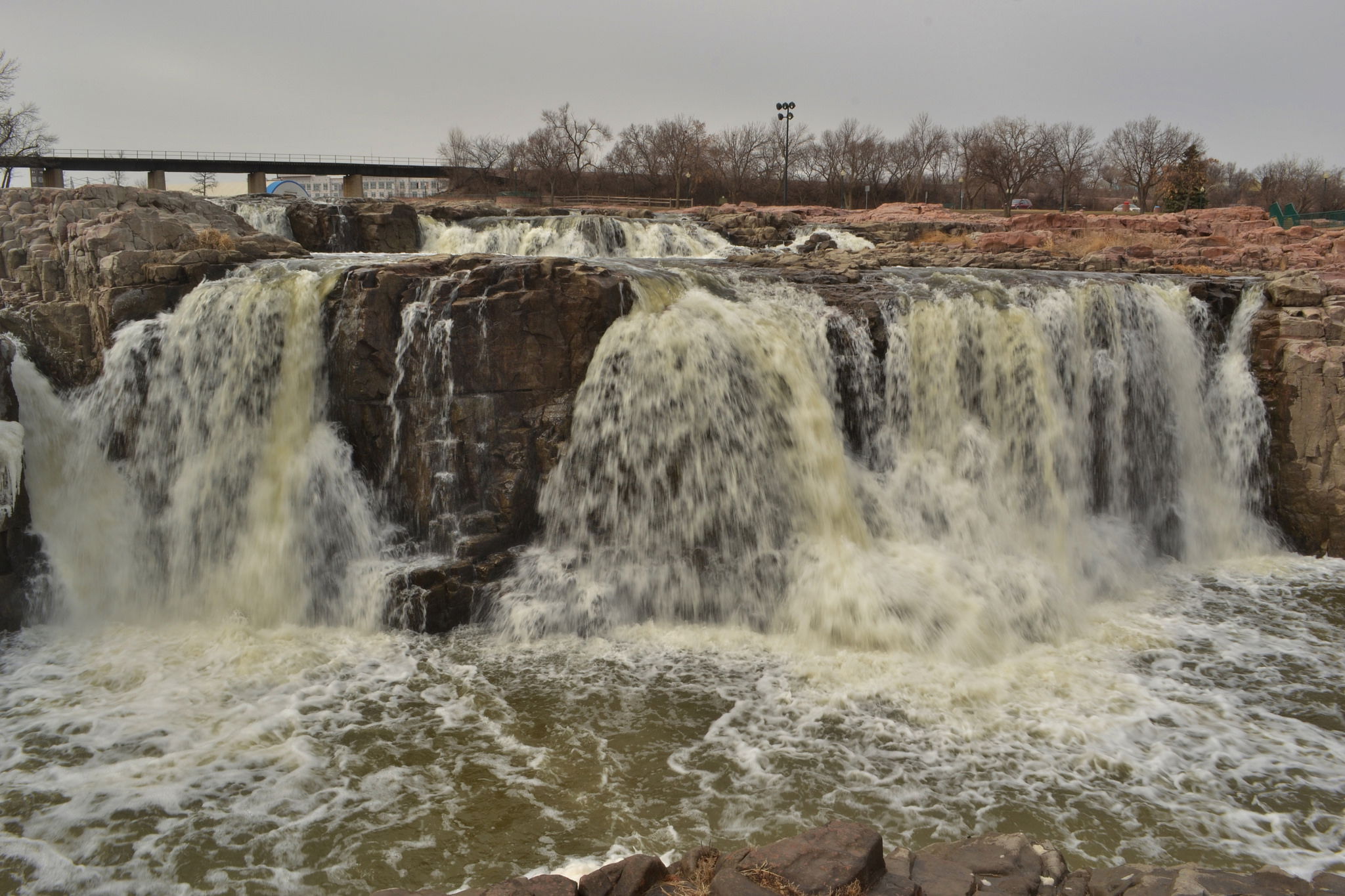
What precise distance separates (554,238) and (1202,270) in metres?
14.1

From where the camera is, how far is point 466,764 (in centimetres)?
699

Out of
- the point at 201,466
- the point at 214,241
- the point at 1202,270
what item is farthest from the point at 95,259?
the point at 1202,270

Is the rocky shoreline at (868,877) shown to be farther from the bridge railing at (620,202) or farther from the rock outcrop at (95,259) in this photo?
the bridge railing at (620,202)

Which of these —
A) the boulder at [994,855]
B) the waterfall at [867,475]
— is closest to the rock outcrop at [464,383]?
the waterfall at [867,475]

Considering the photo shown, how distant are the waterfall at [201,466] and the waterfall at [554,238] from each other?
32.4 feet

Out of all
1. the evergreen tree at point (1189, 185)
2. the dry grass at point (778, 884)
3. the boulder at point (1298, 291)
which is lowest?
the dry grass at point (778, 884)

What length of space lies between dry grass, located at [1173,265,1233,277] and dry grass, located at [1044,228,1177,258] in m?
3.72

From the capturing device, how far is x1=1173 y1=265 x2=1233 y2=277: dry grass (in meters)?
17.8

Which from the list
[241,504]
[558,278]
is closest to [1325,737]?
[558,278]

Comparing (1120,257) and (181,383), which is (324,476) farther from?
(1120,257)

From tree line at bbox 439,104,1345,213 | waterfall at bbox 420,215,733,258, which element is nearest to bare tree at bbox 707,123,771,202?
tree line at bbox 439,104,1345,213

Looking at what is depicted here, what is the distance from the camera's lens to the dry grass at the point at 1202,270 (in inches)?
703

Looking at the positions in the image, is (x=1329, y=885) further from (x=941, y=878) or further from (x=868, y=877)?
(x=868, y=877)

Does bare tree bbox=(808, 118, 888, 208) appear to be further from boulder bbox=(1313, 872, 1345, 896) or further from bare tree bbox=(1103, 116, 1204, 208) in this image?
boulder bbox=(1313, 872, 1345, 896)
